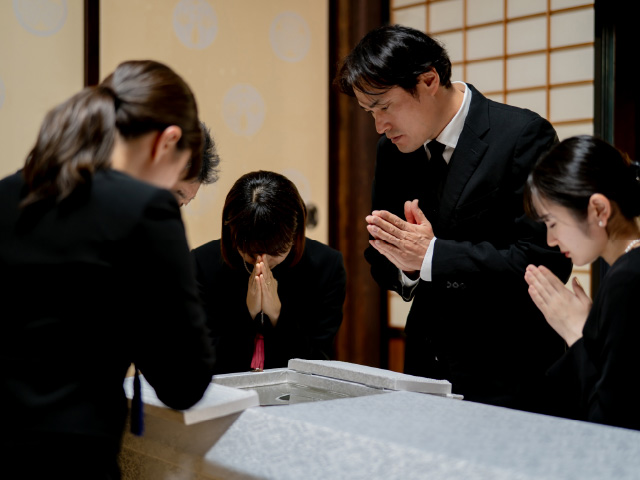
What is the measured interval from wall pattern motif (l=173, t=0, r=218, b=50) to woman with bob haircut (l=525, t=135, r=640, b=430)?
104 inches

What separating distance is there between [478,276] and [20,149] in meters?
2.29

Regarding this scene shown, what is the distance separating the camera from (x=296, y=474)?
4.10ft

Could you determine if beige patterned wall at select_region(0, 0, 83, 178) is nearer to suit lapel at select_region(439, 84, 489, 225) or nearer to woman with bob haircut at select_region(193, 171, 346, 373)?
woman with bob haircut at select_region(193, 171, 346, 373)

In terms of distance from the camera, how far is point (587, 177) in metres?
1.73

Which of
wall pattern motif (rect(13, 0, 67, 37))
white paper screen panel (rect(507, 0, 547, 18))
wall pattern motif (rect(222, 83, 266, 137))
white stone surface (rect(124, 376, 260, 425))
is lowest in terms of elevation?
Result: white stone surface (rect(124, 376, 260, 425))

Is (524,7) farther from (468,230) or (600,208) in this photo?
(600,208)

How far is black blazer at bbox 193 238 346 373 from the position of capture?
262 cm

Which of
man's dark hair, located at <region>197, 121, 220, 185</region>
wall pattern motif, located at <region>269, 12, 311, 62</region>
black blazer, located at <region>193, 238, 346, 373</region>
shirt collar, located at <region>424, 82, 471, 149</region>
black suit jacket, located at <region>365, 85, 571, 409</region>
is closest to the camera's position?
black suit jacket, located at <region>365, 85, 571, 409</region>

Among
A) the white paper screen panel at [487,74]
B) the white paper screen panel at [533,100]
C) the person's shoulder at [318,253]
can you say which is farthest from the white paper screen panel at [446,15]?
the person's shoulder at [318,253]

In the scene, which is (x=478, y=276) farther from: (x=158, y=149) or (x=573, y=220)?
(x=158, y=149)

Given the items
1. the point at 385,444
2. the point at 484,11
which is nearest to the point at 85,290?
the point at 385,444

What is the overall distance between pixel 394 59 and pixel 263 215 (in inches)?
28.3

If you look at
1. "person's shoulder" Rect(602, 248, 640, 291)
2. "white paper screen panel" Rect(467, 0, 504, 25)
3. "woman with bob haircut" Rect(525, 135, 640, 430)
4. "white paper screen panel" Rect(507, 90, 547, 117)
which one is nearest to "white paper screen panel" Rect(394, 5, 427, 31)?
"white paper screen panel" Rect(467, 0, 504, 25)

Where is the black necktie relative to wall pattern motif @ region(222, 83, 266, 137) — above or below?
below
